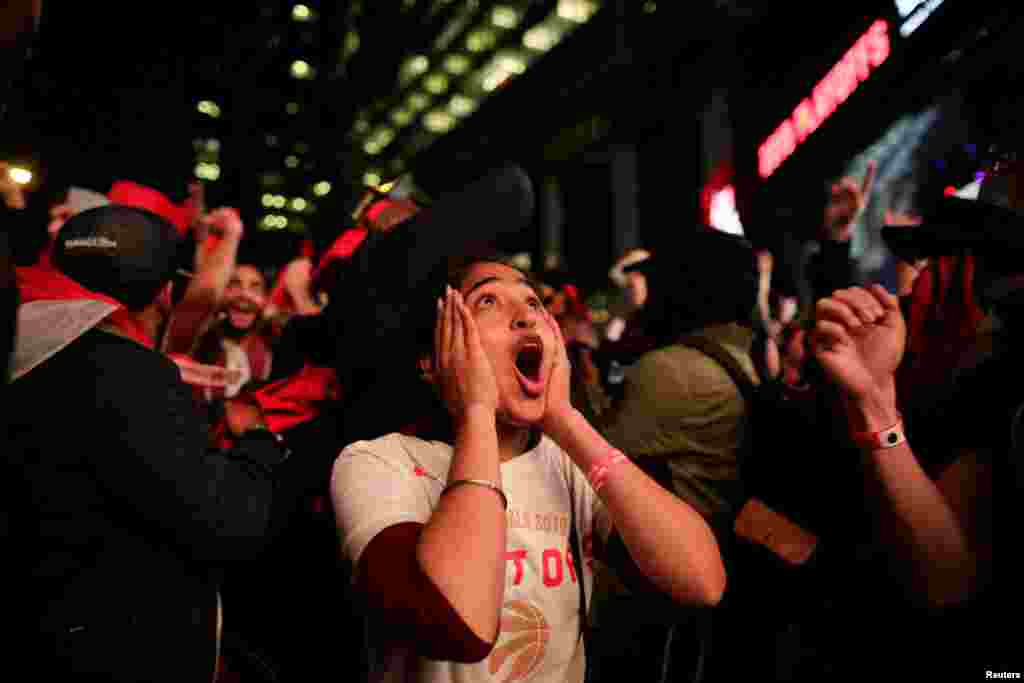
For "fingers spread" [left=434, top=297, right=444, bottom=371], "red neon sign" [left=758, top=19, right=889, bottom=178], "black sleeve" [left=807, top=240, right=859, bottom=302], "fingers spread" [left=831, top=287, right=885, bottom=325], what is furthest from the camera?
"red neon sign" [left=758, top=19, right=889, bottom=178]

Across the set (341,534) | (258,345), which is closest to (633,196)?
(258,345)

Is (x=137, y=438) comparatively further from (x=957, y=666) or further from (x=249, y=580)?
(x=957, y=666)

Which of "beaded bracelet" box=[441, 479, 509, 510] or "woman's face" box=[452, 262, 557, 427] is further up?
"woman's face" box=[452, 262, 557, 427]

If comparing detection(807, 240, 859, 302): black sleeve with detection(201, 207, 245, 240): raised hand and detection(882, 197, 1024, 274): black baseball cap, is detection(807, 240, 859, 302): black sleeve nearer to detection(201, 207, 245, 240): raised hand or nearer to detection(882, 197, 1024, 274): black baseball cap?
detection(882, 197, 1024, 274): black baseball cap

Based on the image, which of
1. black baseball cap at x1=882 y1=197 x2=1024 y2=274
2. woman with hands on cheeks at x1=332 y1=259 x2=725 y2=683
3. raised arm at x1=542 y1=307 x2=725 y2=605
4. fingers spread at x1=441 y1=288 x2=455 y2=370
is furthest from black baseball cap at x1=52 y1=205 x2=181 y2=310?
black baseball cap at x1=882 y1=197 x2=1024 y2=274

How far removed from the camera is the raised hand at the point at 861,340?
1.49m

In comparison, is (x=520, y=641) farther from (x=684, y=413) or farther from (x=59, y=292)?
(x=59, y=292)

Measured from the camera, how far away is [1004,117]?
1740 millimetres

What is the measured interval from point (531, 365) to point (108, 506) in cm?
112

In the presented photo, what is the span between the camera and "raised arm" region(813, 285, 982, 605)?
4.63ft

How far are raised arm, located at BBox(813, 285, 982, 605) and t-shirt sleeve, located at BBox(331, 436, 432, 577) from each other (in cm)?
106

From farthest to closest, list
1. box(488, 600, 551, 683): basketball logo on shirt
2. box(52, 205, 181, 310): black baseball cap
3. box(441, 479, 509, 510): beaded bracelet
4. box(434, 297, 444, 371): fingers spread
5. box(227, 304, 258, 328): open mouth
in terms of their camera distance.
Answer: box(227, 304, 258, 328): open mouth, box(52, 205, 181, 310): black baseball cap, box(434, 297, 444, 371): fingers spread, box(488, 600, 551, 683): basketball logo on shirt, box(441, 479, 509, 510): beaded bracelet

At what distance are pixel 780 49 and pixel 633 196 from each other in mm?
6512

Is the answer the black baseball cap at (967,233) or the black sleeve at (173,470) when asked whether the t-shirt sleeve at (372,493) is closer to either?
the black sleeve at (173,470)
